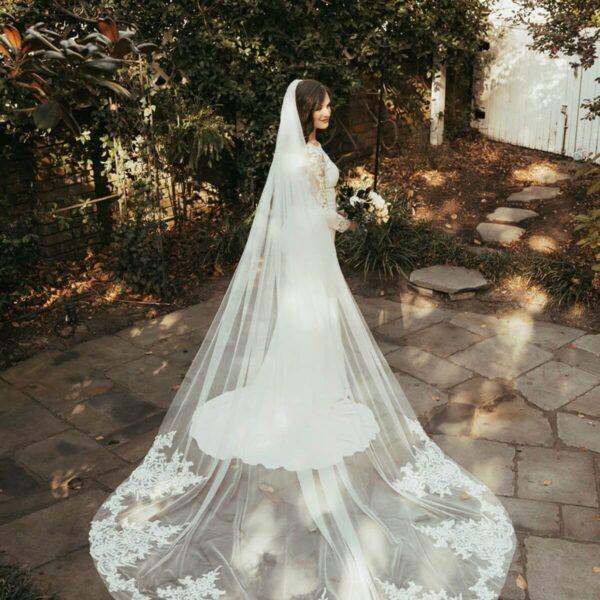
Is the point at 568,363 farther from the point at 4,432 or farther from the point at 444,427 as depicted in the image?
the point at 4,432

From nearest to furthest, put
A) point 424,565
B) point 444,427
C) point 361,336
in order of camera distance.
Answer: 1. point 424,565
2. point 361,336
3. point 444,427

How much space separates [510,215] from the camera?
7.49 m

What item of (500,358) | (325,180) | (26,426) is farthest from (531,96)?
(26,426)

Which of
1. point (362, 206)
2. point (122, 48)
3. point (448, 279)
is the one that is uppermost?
point (122, 48)

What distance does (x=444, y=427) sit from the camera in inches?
173

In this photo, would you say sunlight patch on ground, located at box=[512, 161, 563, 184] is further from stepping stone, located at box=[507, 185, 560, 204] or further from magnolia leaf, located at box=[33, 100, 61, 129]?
magnolia leaf, located at box=[33, 100, 61, 129]

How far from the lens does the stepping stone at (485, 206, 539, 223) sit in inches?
292

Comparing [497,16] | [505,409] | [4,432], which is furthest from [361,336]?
[497,16]

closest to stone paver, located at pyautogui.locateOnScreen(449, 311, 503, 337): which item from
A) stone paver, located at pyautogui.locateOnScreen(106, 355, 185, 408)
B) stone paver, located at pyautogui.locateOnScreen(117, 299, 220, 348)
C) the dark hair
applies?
stone paver, located at pyautogui.locateOnScreen(117, 299, 220, 348)

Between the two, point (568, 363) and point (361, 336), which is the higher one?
point (361, 336)

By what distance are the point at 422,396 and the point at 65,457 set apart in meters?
2.24

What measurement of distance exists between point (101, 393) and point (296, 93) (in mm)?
2473

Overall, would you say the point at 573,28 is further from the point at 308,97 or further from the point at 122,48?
the point at 122,48

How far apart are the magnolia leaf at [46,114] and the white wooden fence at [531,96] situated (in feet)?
18.0
